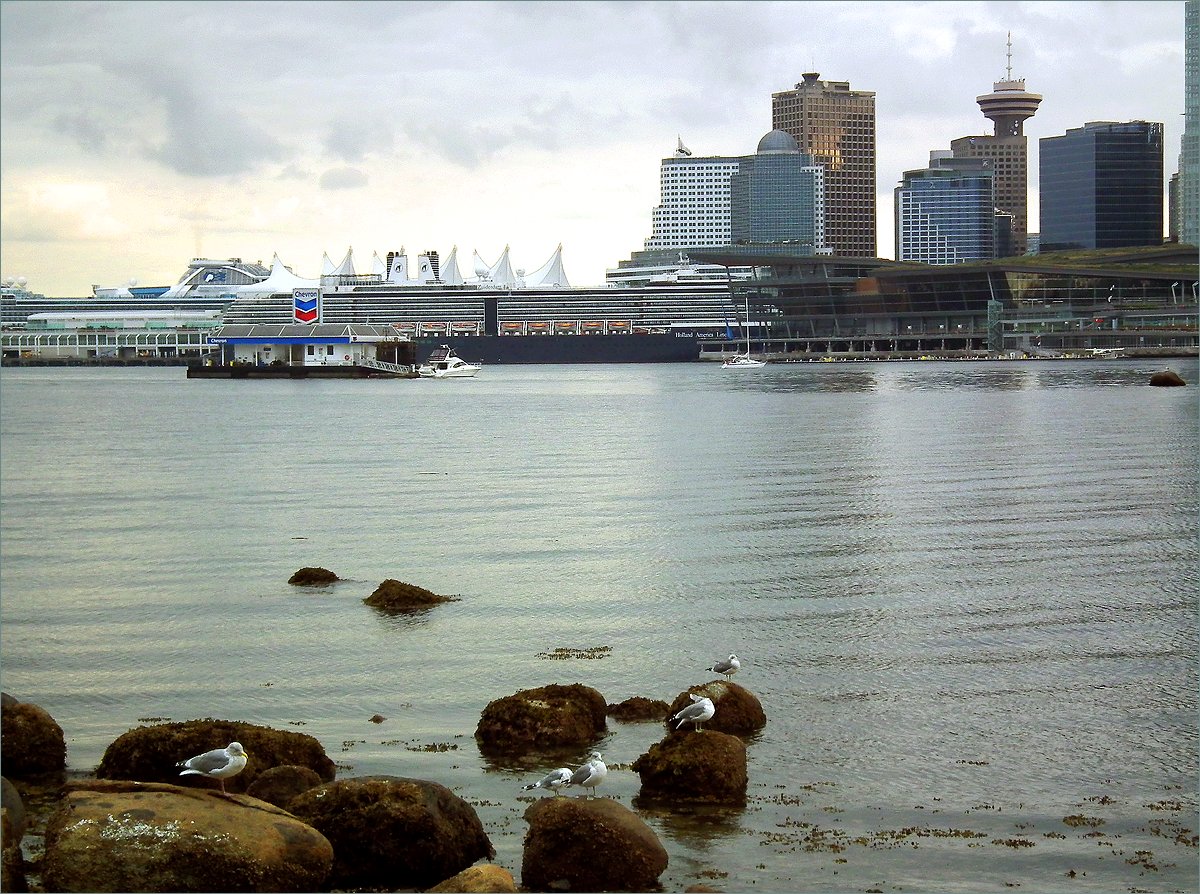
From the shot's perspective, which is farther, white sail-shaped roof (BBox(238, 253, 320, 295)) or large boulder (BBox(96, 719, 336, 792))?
white sail-shaped roof (BBox(238, 253, 320, 295))

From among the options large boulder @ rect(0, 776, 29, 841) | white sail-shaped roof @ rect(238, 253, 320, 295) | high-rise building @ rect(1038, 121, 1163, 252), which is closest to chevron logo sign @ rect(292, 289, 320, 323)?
white sail-shaped roof @ rect(238, 253, 320, 295)

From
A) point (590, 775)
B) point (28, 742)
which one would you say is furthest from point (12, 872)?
point (590, 775)

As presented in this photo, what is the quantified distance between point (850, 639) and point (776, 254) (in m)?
126

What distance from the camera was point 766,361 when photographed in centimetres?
12812

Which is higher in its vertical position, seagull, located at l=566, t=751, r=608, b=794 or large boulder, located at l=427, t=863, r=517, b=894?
seagull, located at l=566, t=751, r=608, b=794

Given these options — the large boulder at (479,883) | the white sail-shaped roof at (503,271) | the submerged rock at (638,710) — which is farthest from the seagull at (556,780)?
the white sail-shaped roof at (503,271)

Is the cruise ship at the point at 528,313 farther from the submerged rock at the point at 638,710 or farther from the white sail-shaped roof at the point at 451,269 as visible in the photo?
the submerged rock at the point at 638,710

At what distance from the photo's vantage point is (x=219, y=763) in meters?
9.00

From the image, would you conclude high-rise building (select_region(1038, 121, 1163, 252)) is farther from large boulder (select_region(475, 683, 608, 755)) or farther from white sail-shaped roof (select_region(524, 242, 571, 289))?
large boulder (select_region(475, 683, 608, 755))

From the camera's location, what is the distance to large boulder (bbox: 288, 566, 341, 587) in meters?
17.3

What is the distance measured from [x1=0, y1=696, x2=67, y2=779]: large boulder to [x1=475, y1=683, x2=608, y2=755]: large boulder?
2769 mm

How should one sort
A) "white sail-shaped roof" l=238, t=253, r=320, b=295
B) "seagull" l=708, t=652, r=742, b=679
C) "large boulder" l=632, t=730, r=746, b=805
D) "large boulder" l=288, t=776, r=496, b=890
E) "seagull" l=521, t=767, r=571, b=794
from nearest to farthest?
"large boulder" l=288, t=776, r=496, b=890
"seagull" l=521, t=767, r=571, b=794
"large boulder" l=632, t=730, r=746, b=805
"seagull" l=708, t=652, r=742, b=679
"white sail-shaped roof" l=238, t=253, r=320, b=295

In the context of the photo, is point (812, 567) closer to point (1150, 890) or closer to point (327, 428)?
point (1150, 890)

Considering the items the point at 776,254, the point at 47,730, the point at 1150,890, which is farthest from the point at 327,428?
the point at 776,254
